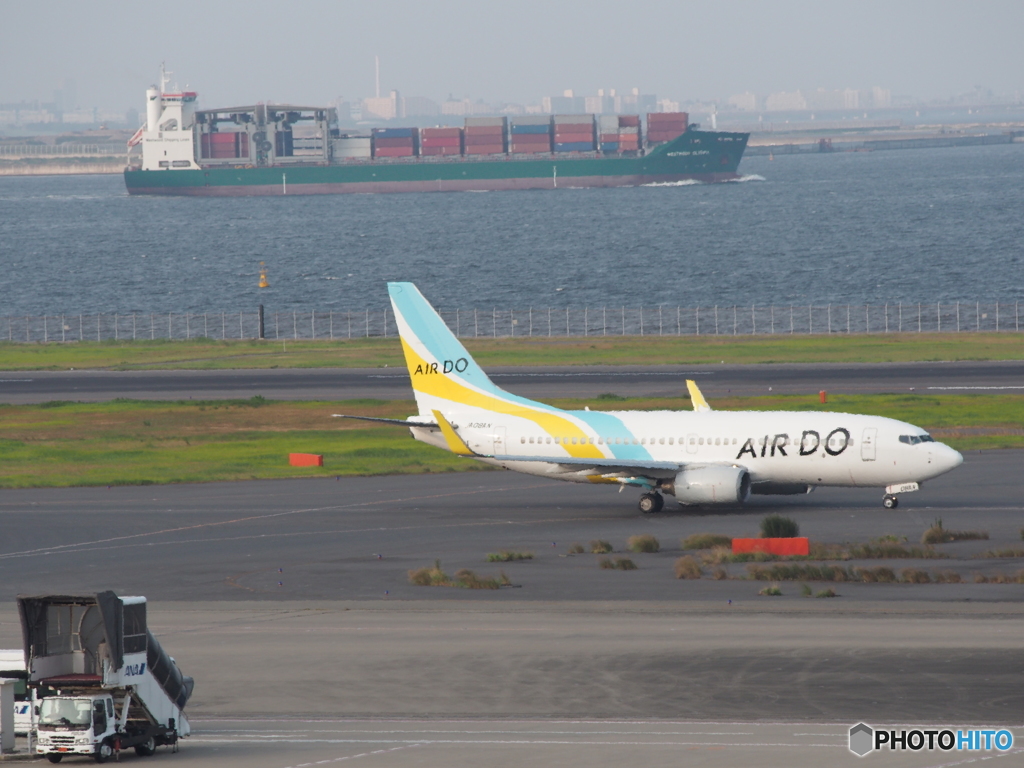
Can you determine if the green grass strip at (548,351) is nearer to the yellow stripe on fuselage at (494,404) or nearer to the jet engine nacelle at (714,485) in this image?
the yellow stripe on fuselage at (494,404)

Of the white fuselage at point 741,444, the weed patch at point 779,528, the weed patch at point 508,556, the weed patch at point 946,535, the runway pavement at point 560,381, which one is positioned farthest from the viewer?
the runway pavement at point 560,381

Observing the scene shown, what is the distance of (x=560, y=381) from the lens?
8838cm

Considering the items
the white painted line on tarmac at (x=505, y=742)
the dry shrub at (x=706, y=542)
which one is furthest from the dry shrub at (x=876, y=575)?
the white painted line on tarmac at (x=505, y=742)

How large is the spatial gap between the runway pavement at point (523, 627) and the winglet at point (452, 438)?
2.58 m

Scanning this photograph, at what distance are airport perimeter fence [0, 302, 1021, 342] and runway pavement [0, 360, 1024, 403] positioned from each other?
29981 mm

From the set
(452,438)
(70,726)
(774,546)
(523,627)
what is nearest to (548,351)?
(452,438)

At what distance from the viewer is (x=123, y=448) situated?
68688 millimetres

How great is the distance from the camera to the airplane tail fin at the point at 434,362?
5375 cm

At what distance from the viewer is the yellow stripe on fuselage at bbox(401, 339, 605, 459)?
5197 cm

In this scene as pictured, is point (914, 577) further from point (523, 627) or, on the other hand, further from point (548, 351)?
point (548, 351)

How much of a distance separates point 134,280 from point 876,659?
174 meters

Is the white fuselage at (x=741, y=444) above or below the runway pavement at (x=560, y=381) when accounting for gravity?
below

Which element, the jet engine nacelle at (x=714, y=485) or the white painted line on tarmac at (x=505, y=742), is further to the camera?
the jet engine nacelle at (x=714, y=485)

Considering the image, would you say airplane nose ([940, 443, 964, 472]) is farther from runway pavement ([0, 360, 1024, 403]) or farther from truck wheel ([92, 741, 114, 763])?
truck wheel ([92, 741, 114, 763])
